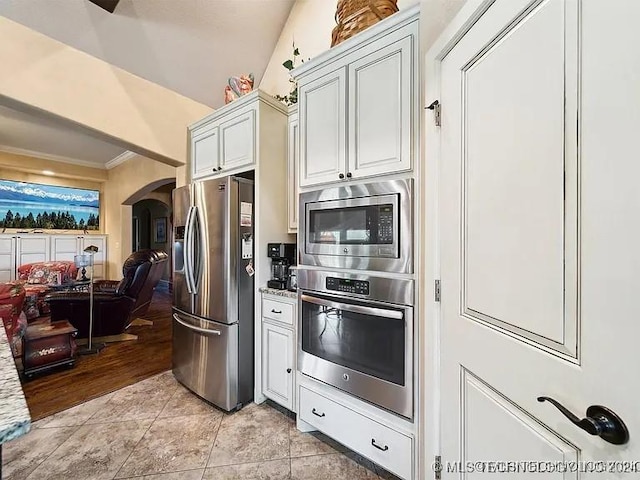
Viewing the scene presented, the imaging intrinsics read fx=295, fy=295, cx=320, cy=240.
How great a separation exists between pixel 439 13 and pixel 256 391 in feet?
8.39

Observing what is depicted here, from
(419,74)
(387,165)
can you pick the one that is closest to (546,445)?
(387,165)

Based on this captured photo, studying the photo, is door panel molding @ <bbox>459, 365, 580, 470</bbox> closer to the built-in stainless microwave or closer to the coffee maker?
the built-in stainless microwave

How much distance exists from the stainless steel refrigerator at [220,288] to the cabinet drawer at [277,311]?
0.43 ft

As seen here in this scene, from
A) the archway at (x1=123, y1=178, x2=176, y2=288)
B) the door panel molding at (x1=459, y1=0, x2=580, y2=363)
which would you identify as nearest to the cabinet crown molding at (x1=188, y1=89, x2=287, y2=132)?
the door panel molding at (x1=459, y1=0, x2=580, y2=363)

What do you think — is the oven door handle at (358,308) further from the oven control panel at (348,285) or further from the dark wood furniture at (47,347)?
the dark wood furniture at (47,347)

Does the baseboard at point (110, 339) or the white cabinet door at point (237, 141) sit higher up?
the white cabinet door at point (237, 141)

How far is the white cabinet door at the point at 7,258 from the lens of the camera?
497 centimetres

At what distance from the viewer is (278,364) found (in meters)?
2.13

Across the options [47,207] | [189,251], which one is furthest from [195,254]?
[47,207]

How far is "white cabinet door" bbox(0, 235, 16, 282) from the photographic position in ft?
16.3

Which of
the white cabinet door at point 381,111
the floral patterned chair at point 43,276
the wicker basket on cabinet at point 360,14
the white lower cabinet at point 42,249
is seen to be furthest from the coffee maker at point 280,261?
the white lower cabinet at point 42,249

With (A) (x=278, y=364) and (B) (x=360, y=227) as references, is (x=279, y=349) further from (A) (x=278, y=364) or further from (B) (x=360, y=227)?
(B) (x=360, y=227)

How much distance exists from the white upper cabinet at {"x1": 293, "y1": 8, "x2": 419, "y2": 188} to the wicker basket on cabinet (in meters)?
0.17

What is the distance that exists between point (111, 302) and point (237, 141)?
275 cm
